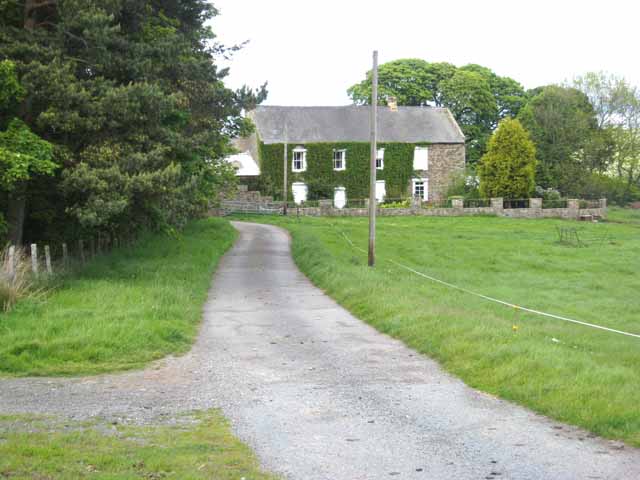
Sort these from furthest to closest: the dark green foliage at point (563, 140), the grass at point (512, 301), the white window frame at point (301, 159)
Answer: the dark green foliage at point (563, 140) < the white window frame at point (301, 159) < the grass at point (512, 301)

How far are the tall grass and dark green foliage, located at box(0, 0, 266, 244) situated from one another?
2.61 meters

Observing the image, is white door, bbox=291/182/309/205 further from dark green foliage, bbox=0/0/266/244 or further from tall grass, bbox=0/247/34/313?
tall grass, bbox=0/247/34/313

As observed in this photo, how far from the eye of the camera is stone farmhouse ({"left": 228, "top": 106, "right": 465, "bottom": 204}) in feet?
205

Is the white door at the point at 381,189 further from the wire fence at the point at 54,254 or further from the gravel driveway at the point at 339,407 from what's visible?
the gravel driveway at the point at 339,407

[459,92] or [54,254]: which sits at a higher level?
[459,92]

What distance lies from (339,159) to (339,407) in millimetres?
55420

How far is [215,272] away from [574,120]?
165ft

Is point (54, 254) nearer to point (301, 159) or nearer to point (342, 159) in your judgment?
point (301, 159)

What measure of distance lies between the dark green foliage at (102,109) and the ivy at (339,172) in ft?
123

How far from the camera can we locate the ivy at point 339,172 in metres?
61.8

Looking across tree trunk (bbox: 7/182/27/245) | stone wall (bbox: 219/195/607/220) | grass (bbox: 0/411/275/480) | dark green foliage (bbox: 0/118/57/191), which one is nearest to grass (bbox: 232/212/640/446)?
grass (bbox: 0/411/275/480)

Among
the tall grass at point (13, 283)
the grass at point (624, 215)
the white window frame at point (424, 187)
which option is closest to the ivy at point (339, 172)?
the white window frame at point (424, 187)

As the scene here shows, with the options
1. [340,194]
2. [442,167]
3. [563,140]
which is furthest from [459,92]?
[340,194]

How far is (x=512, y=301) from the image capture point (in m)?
20.6
